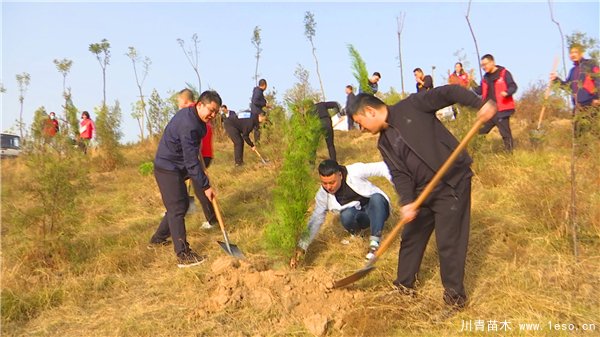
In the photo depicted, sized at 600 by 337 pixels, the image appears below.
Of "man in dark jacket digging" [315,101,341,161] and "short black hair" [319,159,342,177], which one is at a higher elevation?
"man in dark jacket digging" [315,101,341,161]

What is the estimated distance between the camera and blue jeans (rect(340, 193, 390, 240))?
427 cm

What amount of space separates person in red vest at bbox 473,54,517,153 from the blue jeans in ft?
9.49

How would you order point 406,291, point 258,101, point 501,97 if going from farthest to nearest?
1. point 258,101
2. point 501,97
3. point 406,291

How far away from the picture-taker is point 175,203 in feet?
14.8

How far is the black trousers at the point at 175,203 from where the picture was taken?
446 centimetres

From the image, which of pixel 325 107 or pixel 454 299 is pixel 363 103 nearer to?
pixel 454 299

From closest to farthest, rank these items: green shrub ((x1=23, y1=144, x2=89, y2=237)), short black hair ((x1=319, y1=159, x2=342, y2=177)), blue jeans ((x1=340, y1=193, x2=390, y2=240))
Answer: short black hair ((x1=319, y1=159, x2=342, y2=177)), blue jeans ((x1=340, y1=193, x2=390, y2=240)), green shrub ((x1=23, y1=144, x2=89, y2=237))

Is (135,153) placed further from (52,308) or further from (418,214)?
(418,214)

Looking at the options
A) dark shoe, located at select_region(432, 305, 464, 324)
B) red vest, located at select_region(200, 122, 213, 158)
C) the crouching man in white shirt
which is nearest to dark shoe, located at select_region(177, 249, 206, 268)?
the crouching man in white shirt

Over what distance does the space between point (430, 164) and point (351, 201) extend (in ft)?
5.35

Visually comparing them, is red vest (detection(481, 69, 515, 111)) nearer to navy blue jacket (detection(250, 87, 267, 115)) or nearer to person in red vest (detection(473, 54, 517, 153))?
person in red vest (detection(473, 54, 517, 153))

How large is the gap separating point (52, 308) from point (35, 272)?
2.56ft

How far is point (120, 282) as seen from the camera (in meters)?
4.02

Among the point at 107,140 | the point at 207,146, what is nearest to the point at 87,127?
the point at 107,140
